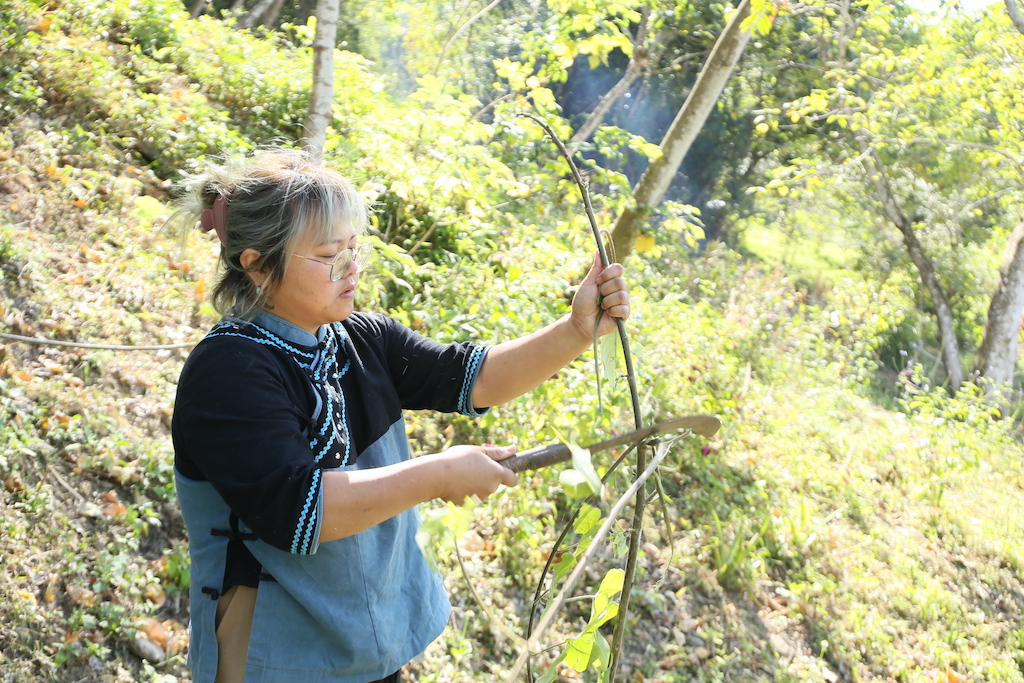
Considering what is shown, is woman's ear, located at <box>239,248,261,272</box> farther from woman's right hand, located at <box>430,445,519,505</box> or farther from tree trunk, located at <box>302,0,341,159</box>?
tree trunk, located at <box>302,0,341,159</box>

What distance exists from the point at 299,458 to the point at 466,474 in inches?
10.1

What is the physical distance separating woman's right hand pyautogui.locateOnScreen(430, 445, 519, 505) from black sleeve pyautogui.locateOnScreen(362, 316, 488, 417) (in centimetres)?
42

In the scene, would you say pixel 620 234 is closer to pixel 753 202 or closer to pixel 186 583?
pixel 186 583

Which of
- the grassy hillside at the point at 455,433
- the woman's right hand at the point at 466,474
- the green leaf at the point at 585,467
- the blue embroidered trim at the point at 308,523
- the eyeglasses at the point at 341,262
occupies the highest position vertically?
the eyeglasses at the point at 341,262

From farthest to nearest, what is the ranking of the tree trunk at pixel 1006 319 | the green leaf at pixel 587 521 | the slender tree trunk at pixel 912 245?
the slender tree trunk at pixel 912 245 → the tree trunk at pixel 1006 319 → the green leaf at pixel 587 521

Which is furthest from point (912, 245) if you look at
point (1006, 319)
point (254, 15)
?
point (254, 15)

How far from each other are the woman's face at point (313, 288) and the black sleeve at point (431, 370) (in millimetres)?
244

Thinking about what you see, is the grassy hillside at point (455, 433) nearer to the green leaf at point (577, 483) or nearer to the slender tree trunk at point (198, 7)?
the green leaf at point (577, 483)

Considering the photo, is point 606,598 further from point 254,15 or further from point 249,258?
point 254,15

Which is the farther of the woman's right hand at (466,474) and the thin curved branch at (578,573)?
the woman's right hand at (466,474)

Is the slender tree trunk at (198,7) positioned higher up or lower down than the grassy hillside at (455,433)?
higher up

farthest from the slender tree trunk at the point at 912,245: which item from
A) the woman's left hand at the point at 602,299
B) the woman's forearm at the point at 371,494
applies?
the woman's forearm at the point at 371,494

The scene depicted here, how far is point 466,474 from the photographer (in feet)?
3.80

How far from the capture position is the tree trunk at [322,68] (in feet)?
14.3
